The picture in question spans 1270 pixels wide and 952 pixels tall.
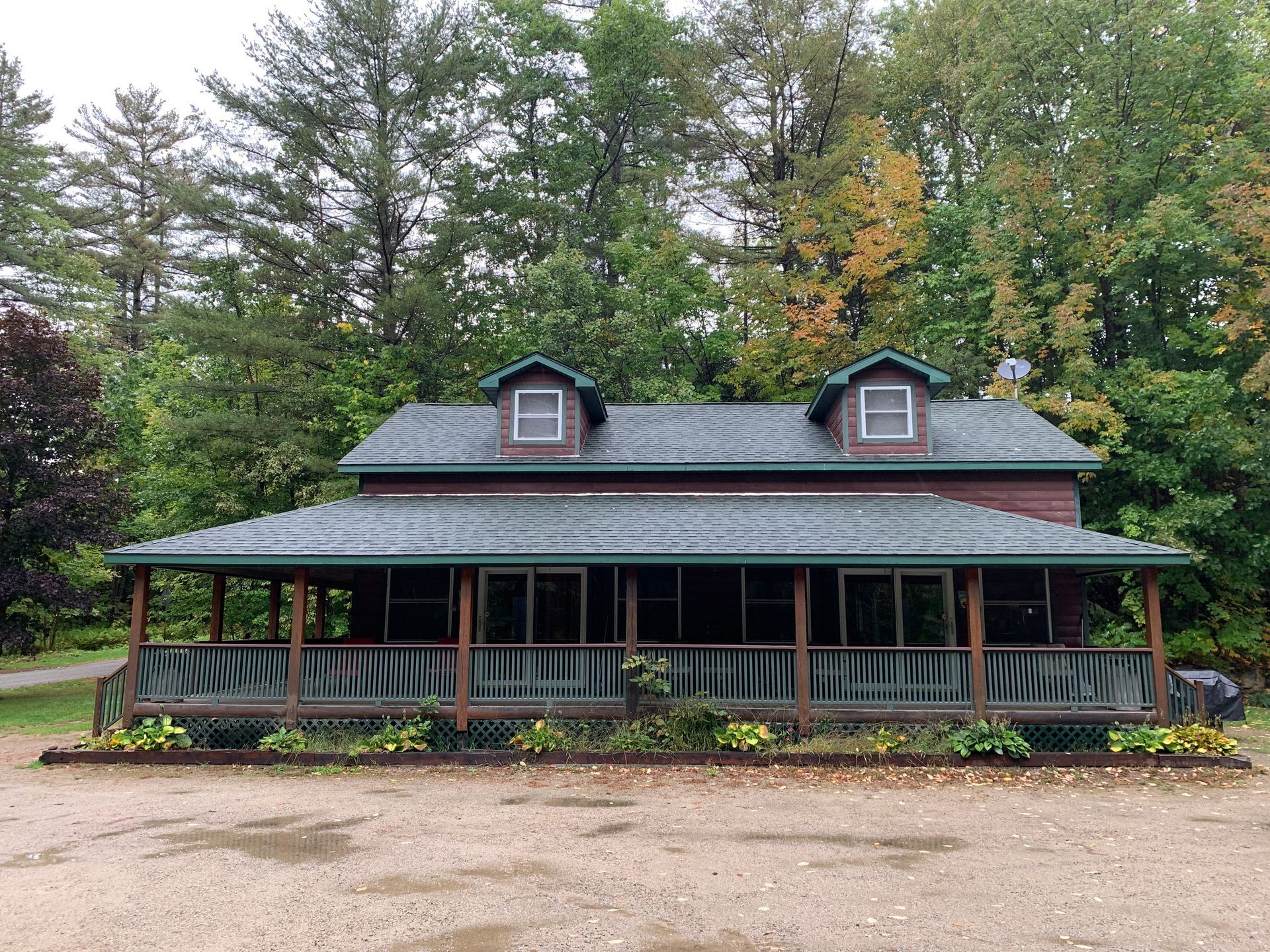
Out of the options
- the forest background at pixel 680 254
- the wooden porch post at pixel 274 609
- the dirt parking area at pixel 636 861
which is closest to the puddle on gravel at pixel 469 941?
the dirt parking area at pixel 636 861

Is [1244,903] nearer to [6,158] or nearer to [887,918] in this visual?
[887,918]

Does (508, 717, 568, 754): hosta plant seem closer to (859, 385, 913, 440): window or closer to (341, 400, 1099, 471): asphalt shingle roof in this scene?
(341, 400, 1099, 471): asphalt shingle roof

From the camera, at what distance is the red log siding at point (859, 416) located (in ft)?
47.2

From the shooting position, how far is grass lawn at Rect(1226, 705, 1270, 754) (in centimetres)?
1257

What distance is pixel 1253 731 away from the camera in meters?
14.5

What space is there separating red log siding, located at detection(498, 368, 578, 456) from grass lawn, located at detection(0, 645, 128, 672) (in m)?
17.7

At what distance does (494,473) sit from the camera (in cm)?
1445

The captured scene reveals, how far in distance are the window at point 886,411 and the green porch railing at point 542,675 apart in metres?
6.36

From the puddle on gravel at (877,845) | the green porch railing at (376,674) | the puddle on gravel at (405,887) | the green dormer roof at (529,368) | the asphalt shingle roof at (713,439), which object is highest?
the green dormer roof at (529,368)

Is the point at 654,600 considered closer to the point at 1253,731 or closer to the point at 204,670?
the point at 204,670

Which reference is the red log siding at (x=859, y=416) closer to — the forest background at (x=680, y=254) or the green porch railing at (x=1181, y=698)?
the green porch railing at (x=1181, y=698)

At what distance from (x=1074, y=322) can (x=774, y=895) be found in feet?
61.3

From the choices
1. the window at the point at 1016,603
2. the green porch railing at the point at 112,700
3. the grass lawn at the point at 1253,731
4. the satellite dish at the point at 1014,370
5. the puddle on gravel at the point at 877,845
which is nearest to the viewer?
the puddle on gravel at the point at 877,845

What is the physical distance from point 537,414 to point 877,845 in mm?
9725
